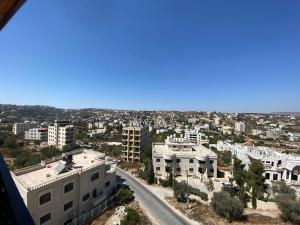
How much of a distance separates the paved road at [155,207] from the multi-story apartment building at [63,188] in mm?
5148

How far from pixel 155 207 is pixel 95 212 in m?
7.81

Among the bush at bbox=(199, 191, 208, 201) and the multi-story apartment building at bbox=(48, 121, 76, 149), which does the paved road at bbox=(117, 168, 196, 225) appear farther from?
the multi-story apartment building at bbox=(48, 121, 76, 149)

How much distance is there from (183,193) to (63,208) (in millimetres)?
16301

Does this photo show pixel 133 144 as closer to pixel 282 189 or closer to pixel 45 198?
pixel 282 189

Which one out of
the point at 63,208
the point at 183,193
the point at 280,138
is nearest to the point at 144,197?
the point at 183,193

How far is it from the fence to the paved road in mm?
4358

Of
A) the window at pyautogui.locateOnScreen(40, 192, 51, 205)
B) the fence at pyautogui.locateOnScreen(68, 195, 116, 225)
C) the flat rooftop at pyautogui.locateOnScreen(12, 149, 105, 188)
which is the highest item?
the flat rooftop at pyautogui.locateOnScreen(12, 149, 105, 188)

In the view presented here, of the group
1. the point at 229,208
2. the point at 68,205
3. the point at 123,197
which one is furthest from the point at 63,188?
the point at 229,208

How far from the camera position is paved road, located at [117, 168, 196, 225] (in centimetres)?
2700

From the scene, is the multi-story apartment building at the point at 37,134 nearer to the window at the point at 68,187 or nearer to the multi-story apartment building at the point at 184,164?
the multi-story apartment building at the point at 184,164

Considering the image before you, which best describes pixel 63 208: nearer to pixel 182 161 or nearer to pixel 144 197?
pixel 144 197

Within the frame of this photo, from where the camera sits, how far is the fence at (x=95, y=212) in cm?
2558

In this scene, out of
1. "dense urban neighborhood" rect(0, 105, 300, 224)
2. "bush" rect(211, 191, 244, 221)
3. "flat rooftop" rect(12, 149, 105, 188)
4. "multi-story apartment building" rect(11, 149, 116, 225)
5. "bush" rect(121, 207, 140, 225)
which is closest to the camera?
"multi-story apartment building" rect(11, 149, 116, 225)

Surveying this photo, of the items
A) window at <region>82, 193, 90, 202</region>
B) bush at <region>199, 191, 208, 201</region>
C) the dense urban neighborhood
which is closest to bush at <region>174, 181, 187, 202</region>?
the dense urban neighborhood
